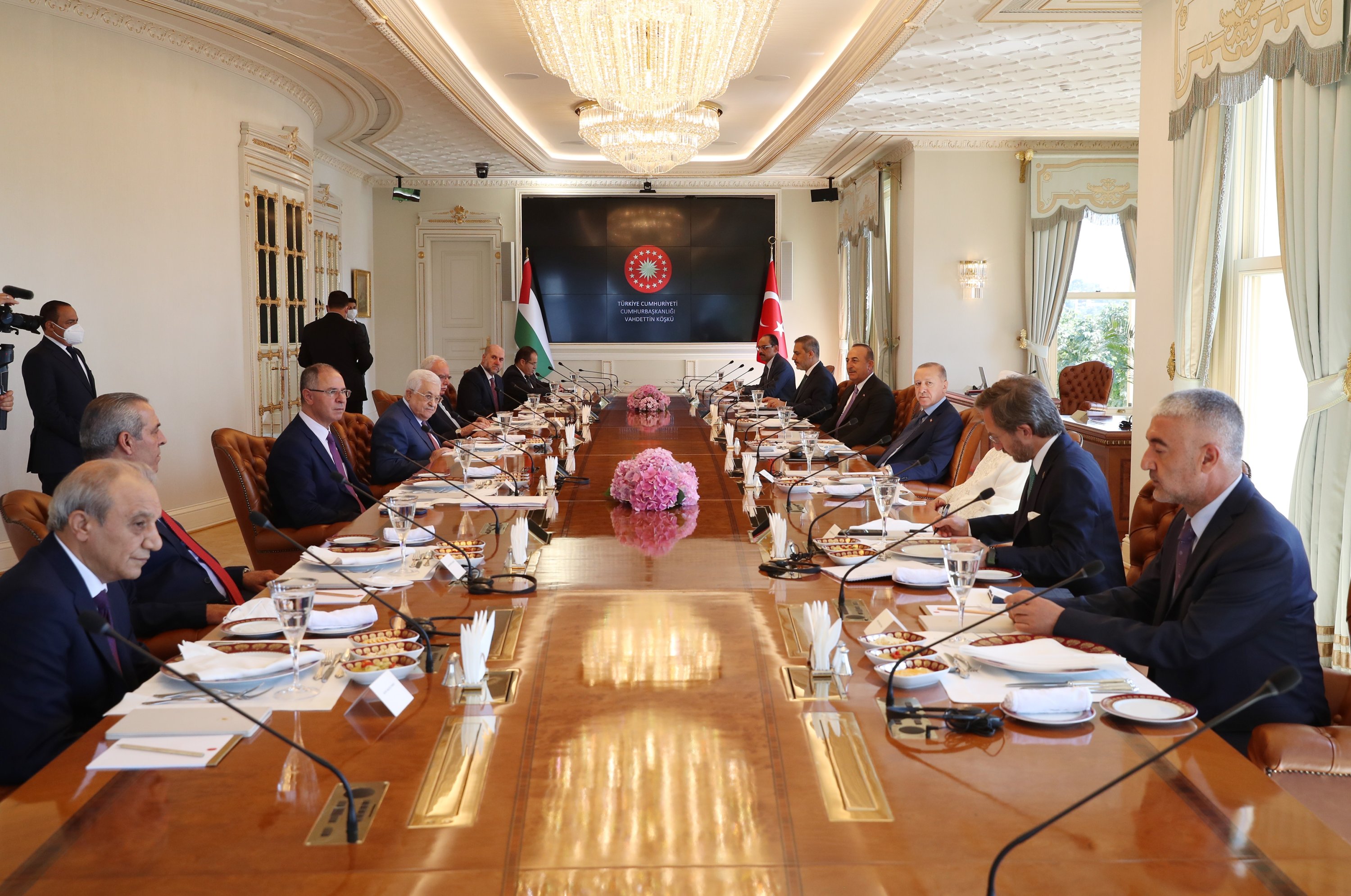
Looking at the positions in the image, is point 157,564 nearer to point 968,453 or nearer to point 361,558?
point 361,558

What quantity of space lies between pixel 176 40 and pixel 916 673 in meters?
6.76

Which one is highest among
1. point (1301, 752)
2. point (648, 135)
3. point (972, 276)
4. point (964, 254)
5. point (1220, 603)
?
point (648, 135)

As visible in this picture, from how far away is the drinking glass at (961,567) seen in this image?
2088mm

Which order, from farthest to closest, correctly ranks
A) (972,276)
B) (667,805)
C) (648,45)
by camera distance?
(972,276) < (648,45) < (667,805)

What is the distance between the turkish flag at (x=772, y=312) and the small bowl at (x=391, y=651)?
11.2 m

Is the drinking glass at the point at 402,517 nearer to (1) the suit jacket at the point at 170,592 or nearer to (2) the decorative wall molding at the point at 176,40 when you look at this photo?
(1) the suit jacket at the point at 170,592

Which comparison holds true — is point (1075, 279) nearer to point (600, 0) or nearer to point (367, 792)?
point (600, 0)

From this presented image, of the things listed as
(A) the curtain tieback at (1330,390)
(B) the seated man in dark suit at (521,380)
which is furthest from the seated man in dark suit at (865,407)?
(A) the curtain tieback at (1330,390)

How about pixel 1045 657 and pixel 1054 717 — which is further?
pixel 1045 657

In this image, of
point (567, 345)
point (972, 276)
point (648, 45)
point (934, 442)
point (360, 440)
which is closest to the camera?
point (934, 442)

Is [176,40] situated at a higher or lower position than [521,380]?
higher

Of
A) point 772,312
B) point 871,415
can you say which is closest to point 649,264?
point 772,312

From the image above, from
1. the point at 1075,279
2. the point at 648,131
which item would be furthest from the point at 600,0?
the point at 1075,279

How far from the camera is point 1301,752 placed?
6.45 ft
